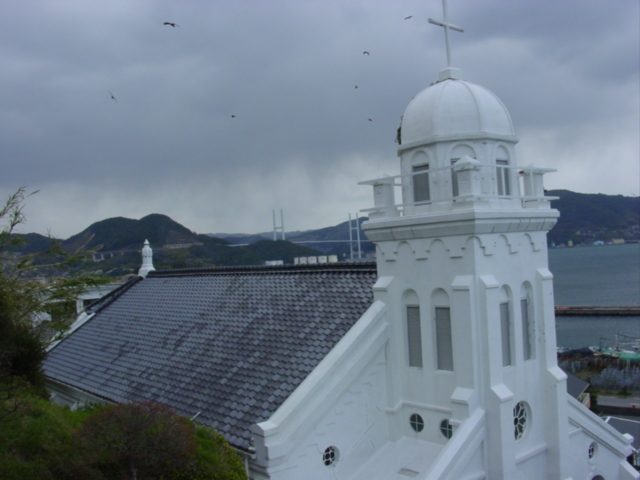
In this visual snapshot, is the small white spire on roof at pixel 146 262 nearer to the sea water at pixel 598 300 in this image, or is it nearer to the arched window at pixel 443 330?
the arched window at pixel 443 330

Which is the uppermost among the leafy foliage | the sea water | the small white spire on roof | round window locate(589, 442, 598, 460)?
the small white spire on roof

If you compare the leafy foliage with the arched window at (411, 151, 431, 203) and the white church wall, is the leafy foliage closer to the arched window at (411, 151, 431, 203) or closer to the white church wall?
the white church wall

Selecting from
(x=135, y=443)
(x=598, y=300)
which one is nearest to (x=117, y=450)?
(x=135, y=443)

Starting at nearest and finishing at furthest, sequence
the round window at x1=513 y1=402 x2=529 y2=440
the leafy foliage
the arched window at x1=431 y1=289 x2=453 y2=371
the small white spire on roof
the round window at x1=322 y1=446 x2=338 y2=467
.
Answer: the leafy foliage
the round window at x1=322 y1=446 x2=338 y2=467
the arched window at x1=431 y1=289 x2=453 y2=371
the round window at x1=513 y1=402 x2=529 y2=440
the small white spire on roof

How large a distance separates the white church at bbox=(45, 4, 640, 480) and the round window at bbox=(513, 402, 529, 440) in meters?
0.04

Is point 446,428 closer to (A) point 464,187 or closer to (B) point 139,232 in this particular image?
(A) point 464,187

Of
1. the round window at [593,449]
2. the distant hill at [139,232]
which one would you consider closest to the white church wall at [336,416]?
the round window at [593,449]

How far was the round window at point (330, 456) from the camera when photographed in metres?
12.5

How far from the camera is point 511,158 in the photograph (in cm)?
1372

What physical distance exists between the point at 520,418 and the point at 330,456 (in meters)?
4.55

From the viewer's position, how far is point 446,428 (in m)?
12.8

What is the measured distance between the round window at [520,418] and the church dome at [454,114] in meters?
6.40

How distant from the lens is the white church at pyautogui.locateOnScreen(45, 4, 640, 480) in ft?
39.3

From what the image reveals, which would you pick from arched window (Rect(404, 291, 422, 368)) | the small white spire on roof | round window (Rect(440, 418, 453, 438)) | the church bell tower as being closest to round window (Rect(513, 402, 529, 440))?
the church bell tower
